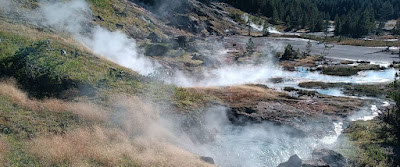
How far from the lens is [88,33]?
40719 millimetres

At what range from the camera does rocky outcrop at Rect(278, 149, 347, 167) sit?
1902cm

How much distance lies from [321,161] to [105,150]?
44.7 feet

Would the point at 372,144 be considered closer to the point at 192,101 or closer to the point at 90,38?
the point at 192,101

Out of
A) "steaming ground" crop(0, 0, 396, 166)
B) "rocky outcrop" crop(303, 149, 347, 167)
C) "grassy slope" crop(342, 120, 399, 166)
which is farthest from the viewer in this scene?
"grassy slope" crop(342, 120, 399, 166)

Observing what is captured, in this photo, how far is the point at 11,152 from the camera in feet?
46.9

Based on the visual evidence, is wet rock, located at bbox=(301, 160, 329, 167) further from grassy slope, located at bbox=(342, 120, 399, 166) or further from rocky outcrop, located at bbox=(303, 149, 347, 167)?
grassy slope, located at bbox=(342, 120, 399, 166)

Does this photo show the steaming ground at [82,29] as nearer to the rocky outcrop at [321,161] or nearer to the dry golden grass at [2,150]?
the dry golden grass at [2,150]

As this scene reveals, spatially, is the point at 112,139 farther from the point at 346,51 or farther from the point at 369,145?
the point at 346,51

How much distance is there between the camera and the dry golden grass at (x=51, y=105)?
63.2 feet

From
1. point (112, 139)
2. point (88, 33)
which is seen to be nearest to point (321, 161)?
point (112, 139)

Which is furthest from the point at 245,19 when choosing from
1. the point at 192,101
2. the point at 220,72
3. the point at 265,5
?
the point at 192,101

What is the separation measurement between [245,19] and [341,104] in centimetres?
10659

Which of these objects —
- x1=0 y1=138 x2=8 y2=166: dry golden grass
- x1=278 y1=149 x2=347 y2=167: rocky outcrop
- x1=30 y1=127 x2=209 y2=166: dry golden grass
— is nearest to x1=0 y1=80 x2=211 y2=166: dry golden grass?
x1=30 y1=127 x2=209 y2=166: dry golden grass

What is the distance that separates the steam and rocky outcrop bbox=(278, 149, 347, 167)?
73.2 ft
